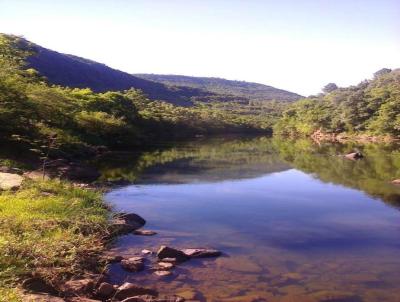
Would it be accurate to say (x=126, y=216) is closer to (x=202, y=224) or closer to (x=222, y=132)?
(x=202, y=224)

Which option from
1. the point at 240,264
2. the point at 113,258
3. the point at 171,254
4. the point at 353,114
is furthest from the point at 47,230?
the point at 353,114

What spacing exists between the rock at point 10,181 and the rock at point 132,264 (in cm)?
751

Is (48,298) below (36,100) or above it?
below

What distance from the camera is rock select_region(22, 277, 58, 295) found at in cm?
1104

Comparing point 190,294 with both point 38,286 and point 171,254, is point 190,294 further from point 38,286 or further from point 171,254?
point 38,286

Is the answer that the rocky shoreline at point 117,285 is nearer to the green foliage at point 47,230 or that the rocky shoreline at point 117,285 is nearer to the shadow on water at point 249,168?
the green foliage at point 47,230

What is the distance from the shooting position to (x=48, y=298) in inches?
414

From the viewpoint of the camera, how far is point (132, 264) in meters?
14.8

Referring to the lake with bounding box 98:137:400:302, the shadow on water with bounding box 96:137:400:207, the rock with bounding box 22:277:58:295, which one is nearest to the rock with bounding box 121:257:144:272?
the lake with bounding box 98:137:400:302

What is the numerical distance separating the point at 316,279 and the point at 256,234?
5.55 m

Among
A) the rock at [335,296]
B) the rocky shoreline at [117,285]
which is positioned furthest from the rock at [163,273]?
the rock at [335,296]

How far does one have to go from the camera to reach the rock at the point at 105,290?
478 inches

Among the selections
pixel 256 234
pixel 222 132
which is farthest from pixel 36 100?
pixel 222 132

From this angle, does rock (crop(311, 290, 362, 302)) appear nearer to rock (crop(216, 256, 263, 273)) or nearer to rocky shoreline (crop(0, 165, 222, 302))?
rock (crop(216, 256, 263, 273))
